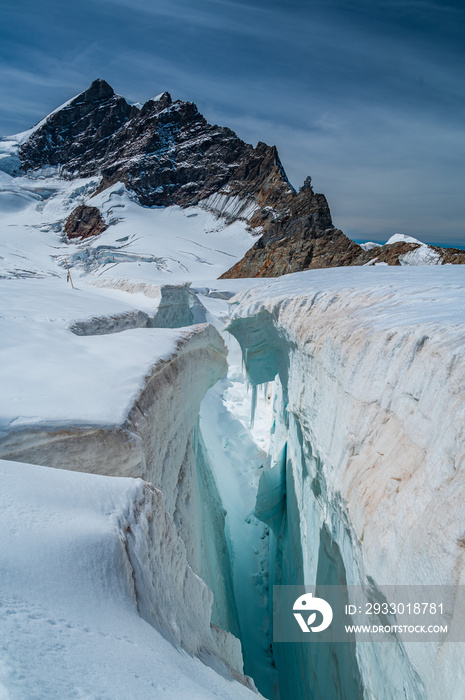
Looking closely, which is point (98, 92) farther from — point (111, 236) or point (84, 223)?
point (111, 236)

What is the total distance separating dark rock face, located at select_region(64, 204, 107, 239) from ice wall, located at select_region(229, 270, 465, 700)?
47.3 m

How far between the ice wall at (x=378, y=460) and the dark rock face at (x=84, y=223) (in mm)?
47295

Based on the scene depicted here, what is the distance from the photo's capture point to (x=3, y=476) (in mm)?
1225

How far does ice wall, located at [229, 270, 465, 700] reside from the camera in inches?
53.5

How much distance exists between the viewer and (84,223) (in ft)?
153

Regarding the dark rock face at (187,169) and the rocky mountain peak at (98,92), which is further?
the rocky mountain peak at (98,92)

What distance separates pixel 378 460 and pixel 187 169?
62001mm

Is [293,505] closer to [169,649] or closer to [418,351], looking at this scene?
[418,351]

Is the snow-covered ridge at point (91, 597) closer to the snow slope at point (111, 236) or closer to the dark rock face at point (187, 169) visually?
the snow slope at point (111, 236)

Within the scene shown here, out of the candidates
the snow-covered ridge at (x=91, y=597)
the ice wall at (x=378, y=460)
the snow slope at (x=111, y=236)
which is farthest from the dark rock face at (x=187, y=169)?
the snow-covered ridge at (x=91, y=597)

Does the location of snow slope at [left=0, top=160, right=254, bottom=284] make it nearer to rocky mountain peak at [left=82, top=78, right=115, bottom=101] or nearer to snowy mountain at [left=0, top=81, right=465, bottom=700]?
→ rocky mountain peak at [left=82, top=78, right=115, bottom=101]

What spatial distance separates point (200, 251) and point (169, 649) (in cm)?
4342

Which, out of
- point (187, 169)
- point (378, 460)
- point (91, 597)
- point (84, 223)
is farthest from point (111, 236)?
point (91, 597)

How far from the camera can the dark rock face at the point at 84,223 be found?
45.8 meters
